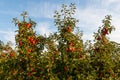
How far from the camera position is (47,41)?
2261 cm

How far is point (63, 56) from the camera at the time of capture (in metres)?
20.5

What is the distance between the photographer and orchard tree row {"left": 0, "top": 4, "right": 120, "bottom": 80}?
20.0 m

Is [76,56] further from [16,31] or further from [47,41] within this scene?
[16,31]

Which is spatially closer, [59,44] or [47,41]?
[59,44]

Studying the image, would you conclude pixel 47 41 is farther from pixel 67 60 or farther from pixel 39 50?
pixel 67 60

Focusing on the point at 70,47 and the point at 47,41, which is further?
the point at 47,41

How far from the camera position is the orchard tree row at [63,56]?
1998 cm

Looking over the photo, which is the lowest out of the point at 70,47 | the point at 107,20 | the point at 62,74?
the point at 62,74

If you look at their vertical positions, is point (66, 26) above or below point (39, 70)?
above

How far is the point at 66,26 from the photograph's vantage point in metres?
21.5

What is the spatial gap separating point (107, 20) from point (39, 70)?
17.3 feet

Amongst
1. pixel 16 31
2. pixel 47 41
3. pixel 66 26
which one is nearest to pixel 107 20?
pixel 66 26

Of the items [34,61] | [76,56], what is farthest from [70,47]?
[34,61]

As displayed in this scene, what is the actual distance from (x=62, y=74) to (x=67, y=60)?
89 centimetres
